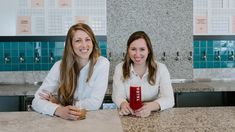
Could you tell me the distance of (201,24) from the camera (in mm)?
3234

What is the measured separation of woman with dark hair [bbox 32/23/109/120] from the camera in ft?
5.91

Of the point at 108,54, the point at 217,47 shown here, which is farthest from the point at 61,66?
the point at 217,47

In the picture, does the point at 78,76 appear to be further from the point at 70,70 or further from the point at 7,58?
the point at 7,58

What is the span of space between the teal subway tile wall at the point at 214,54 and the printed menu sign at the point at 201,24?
12 centimetres

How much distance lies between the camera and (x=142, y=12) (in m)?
3.15

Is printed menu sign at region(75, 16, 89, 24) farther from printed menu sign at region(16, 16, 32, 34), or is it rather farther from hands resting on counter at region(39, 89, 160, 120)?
hands resting on counter at region(39, 89, 160, 120)

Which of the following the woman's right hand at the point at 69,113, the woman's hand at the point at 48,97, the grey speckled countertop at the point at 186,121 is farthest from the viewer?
the woman's hand at the point at 48,97

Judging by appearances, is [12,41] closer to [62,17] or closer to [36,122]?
[62,17]

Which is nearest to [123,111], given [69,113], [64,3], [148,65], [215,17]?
[69,113]

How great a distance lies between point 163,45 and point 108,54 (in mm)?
588

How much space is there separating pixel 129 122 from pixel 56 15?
2.08 meters

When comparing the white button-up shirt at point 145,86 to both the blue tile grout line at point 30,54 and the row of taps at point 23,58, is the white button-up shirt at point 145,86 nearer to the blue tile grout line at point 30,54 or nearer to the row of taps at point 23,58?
the blue tile grout line at point 30,54

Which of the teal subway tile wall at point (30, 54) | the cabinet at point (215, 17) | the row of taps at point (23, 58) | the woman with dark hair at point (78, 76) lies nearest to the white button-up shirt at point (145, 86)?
the woman with dark hair at point (78, 76)

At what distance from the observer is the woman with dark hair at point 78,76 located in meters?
1.80
